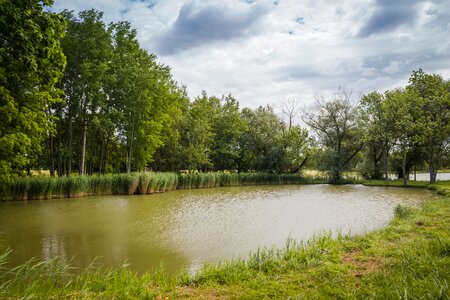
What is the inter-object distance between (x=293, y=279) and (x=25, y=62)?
7.62m

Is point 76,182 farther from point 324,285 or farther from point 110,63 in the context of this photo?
point 324,285

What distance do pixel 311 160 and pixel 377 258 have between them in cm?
3560

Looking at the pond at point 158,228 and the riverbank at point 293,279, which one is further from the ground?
the riverbank at point 293,279

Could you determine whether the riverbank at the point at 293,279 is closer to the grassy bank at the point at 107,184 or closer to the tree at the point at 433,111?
the grassy bank at the point at 107,184

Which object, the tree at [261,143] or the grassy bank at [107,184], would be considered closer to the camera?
the grassy bank at [107,184]

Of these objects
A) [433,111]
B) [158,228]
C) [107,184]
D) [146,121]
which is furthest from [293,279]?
[433,111]

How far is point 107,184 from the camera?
22.2m

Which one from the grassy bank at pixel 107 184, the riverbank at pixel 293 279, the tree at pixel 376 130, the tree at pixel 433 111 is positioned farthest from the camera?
the tree at pixel 376 130

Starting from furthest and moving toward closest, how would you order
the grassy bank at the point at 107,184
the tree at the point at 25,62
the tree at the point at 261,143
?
the tree at the point at 261,143, the grassy bank at the point at 107,184, the tree at the point at 25,62

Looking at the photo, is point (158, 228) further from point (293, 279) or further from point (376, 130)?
point (376, 130)

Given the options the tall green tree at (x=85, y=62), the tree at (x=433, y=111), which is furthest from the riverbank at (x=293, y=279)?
the tree at (x=433, y=111)

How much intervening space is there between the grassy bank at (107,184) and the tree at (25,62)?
13.1ft

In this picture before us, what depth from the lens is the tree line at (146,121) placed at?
38.4ft

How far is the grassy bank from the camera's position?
711 inches
